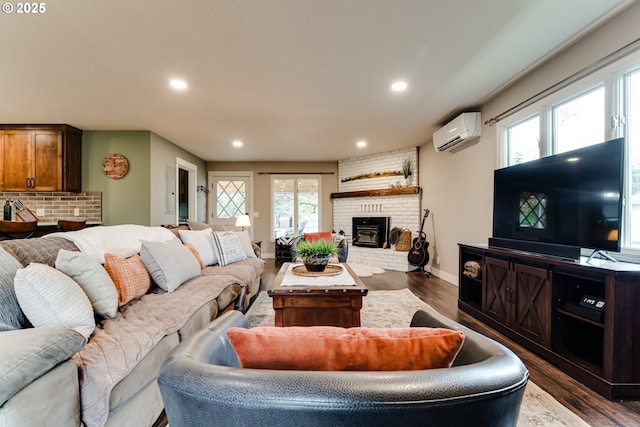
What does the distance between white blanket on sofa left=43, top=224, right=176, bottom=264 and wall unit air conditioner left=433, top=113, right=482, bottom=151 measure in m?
3.70

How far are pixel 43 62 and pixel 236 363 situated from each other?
3.17 metres

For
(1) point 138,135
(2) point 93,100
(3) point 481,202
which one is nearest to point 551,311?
(3) point 481,202

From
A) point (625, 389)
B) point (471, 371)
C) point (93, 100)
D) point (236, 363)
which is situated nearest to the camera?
point (471, 371)

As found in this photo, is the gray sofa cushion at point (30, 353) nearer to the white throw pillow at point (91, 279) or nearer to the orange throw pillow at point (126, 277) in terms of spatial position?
the white throw pillow at point (91, 279)

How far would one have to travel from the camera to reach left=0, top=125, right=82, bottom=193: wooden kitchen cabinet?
4.11m

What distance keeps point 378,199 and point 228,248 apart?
3706 mm

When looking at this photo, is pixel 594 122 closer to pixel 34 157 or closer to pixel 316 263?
pixel 316 263

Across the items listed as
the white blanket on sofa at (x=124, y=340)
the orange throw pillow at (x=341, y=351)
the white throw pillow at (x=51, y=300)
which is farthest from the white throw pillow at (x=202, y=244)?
the orange throw pillow at (x=341, y=351)

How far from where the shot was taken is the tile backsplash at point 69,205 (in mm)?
4426

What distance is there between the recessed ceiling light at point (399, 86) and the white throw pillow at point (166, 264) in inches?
102

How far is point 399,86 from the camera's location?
2.94m

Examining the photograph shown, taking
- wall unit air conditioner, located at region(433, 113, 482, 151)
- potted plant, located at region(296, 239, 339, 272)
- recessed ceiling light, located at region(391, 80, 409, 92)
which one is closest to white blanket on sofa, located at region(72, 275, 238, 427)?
potted plant, located at region(296, 239, 339, 272)

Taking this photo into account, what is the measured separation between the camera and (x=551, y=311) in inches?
79.1

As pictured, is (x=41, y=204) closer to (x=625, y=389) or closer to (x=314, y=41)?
(x=314, y=41)
